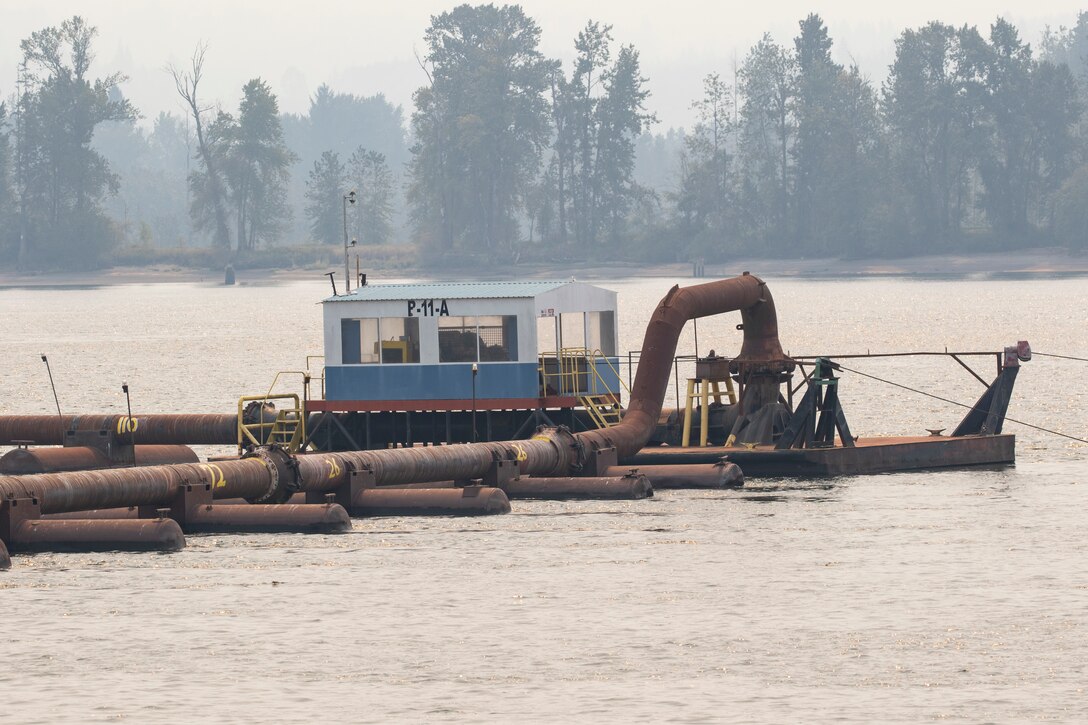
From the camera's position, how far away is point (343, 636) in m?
32.4

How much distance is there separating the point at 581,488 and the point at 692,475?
3546 mm

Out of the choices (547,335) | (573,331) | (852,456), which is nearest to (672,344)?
(573,331)

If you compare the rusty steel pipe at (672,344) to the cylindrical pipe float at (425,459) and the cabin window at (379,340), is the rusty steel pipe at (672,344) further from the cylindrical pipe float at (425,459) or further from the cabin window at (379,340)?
the cabin window at (379,340)

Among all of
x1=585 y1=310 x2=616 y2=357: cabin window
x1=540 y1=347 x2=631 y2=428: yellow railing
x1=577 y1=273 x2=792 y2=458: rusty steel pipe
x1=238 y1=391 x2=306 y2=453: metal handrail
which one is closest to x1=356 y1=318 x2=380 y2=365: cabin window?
x1=238 y1=391 x2=306 y2=453: metal handrail

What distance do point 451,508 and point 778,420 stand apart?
11.8 metres

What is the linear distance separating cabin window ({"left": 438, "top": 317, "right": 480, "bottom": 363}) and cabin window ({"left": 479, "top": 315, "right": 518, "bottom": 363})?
215 millimetres

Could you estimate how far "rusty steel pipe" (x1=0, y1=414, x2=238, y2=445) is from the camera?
53250 mm

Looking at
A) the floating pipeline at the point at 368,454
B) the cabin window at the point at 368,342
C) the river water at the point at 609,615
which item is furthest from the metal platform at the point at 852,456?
the cabin window at the point at 368,342

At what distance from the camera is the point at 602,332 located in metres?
53.8

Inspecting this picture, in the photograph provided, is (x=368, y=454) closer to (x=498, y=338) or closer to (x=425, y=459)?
(x=425, y=459)

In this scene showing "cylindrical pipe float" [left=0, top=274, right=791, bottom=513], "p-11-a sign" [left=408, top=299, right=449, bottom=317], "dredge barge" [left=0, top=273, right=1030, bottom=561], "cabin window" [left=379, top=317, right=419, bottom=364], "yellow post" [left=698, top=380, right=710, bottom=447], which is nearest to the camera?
"cylindrical pipe float" [left=0, top=274, right=791, bottom=513]

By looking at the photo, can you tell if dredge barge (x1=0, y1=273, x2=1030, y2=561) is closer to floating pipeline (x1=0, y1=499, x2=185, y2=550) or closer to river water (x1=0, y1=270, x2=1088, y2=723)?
river water (x1=0, y1=270, x2=1088, y2=723)

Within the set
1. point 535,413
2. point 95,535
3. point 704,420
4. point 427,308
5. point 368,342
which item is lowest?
point 95,535

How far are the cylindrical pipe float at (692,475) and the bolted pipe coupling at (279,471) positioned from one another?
8779 millimetres
